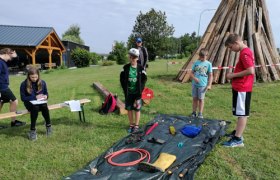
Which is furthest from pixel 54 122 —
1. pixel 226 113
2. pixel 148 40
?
pixel 148 40

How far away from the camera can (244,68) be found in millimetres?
4574

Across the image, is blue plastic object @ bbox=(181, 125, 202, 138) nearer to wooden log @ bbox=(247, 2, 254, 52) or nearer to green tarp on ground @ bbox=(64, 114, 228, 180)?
green tarp on ground @ bbox=(64, 114, 228, 180)

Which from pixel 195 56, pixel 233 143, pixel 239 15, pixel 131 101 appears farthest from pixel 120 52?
pixel 233 143

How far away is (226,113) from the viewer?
7.08 meters

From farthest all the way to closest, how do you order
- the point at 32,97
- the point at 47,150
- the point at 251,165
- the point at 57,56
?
the point at 57,56, the point at 32,97, the point at 47,150, the point at 251,165

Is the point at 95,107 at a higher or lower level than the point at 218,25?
lower

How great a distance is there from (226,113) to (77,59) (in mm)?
27300

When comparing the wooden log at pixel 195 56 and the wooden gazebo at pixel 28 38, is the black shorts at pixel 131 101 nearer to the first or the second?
the wooden log at pixel 195 56

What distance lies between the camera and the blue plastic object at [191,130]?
483 centimetres

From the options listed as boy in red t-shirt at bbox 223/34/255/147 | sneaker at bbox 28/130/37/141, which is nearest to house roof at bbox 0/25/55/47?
sneaker at bbox 28/130/37/141

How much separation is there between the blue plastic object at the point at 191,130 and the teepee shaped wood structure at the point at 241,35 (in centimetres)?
628

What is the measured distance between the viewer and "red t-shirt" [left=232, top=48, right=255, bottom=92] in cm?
451

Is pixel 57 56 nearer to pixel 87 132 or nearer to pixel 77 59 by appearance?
pixel 77 59

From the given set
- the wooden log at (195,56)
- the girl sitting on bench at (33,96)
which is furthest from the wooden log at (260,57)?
the girl sitting on bench at (33,96)
